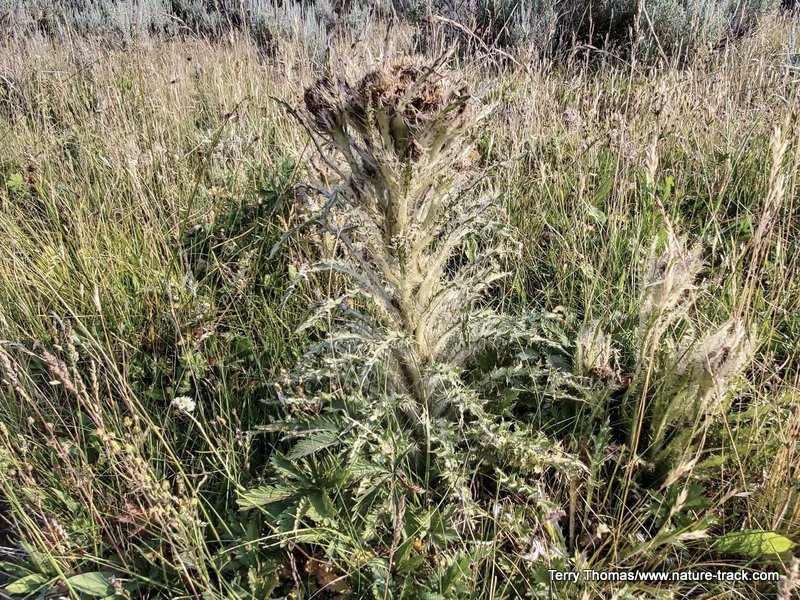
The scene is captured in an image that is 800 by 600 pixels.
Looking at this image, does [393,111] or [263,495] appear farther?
[263,495]

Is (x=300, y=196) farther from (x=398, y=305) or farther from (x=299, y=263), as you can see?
(x=398, y=305)

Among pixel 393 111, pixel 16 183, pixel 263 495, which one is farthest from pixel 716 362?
pixel 16 183

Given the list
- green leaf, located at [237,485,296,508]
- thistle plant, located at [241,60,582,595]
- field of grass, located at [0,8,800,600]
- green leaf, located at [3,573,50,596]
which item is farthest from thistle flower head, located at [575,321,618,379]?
green leaf, located at [3,573,50,596]

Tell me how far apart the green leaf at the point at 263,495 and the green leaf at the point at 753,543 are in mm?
1237

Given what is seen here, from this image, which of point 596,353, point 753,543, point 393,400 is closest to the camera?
point 753,543

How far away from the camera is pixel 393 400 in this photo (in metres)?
1.71

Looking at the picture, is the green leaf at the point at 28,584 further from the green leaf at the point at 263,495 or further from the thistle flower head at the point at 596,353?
the thistle flower head at the point at 596,353

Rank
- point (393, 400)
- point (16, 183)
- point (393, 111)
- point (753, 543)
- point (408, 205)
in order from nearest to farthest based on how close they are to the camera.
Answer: point (393, 111) < point (753, 543) < point (408, 205) < point (393, 400) < point (16, 183)

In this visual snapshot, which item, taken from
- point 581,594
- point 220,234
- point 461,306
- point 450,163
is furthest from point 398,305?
point 220,234

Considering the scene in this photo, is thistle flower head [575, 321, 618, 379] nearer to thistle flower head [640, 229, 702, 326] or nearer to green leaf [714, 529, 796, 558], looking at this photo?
thistle flower head [640, 229, 702, 326]

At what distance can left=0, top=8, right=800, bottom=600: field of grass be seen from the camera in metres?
1.48

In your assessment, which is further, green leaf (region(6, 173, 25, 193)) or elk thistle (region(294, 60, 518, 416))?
green leaf (region(6, 173, 25, 193))

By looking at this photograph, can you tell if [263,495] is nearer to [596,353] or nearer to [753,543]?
[596,353]

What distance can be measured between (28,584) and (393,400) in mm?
1237
